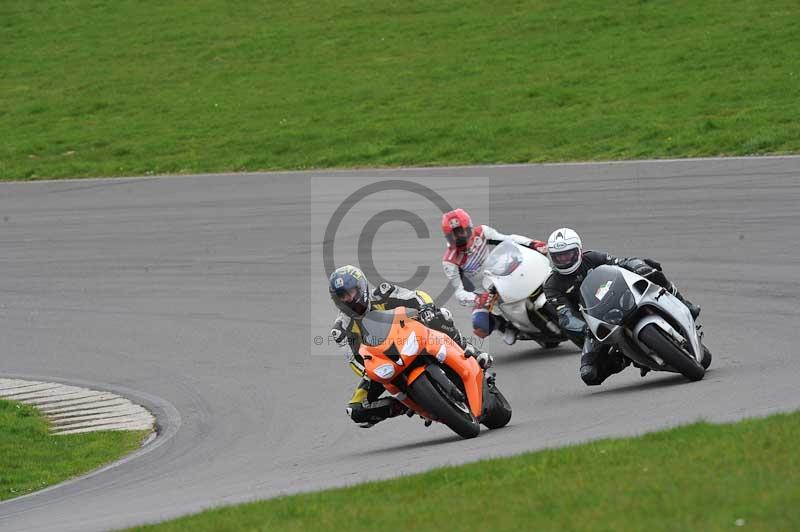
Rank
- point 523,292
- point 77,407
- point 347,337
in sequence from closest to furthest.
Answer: point 347,337, point 523,292, point 77,407

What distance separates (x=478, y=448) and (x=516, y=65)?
2692 centimetres

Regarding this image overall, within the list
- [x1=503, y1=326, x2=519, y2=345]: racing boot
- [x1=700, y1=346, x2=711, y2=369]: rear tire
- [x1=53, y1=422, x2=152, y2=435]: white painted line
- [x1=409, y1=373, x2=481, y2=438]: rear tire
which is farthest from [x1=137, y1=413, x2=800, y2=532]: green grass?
[x1=503, y1=326, x2=519, y2=345]: racing boot

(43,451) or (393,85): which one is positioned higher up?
(393,85)

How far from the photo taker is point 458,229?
47.2ft

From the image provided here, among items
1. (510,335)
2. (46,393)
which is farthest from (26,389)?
(510,335)

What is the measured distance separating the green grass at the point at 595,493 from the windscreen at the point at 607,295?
2682 mm

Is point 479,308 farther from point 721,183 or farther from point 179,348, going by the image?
point 721,183

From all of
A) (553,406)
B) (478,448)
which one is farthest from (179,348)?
(478,448)

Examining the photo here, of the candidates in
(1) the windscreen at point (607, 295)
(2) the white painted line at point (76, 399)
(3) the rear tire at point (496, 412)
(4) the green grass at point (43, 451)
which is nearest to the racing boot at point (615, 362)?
(1) the windscreen at point (607, 295)

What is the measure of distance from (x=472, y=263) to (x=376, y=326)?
4500 millimetres

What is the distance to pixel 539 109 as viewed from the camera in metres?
30.5

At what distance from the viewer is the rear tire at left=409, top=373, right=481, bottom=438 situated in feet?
32.4

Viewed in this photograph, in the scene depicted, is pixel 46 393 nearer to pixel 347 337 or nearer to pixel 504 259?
pixel 504 259

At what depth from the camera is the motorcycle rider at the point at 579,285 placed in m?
11.4
